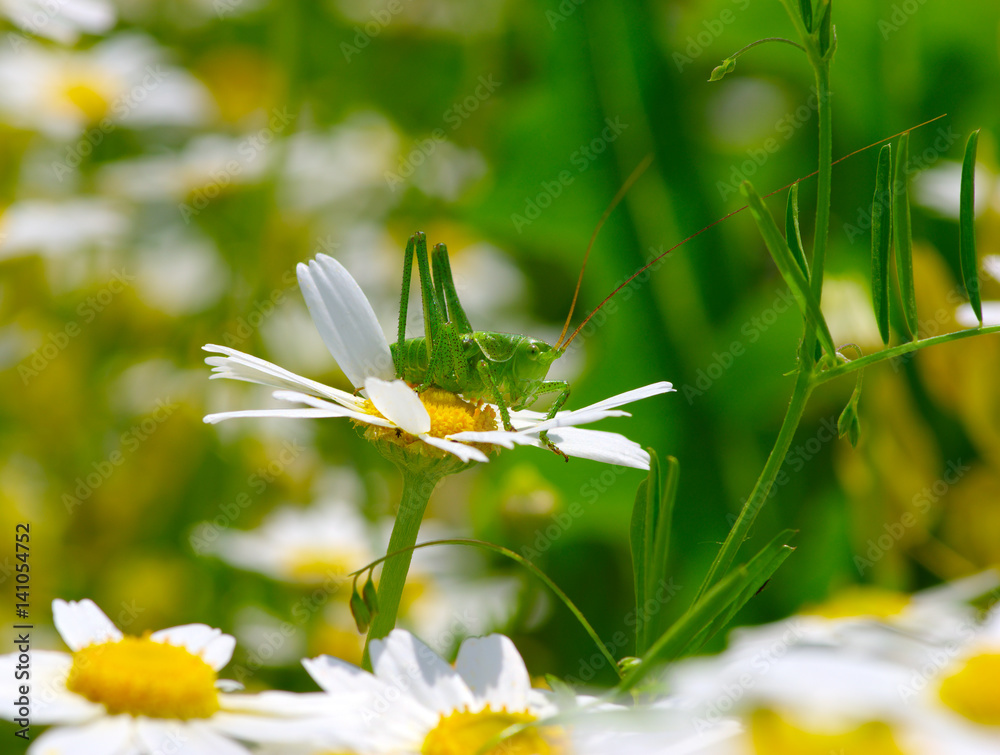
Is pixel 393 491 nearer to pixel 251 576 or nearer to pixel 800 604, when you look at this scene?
pixel 251 576

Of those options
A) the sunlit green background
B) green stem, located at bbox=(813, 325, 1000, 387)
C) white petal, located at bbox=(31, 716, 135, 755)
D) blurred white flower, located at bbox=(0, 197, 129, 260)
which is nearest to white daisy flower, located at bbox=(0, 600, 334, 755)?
white petal, located at bbox=(31, 716, 135, 755)

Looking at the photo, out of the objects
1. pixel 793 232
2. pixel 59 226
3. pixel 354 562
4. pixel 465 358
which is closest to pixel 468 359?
pixel 465 358

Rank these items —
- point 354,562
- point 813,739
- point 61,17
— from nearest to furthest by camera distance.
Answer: point 813,739 < point 61,17 < point 354,562

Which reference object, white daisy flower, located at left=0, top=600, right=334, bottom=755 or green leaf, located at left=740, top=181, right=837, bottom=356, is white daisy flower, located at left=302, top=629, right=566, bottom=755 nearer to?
white daisy flower, located at left=0, top=600, right=334, bottom=755

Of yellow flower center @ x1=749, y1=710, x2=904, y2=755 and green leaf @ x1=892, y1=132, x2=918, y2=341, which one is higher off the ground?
green leaf @ x1=892, y1=132, x2=918, y2=341

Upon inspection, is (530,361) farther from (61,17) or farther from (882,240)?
(61,17)

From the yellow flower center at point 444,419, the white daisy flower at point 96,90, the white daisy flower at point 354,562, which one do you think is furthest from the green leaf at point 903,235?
the white daisy flower at point 96,90

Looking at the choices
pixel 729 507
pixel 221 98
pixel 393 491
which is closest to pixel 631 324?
pixel 729 507
